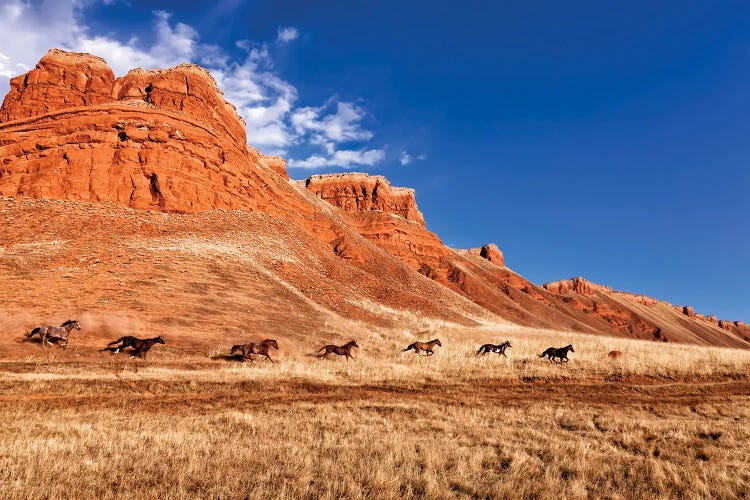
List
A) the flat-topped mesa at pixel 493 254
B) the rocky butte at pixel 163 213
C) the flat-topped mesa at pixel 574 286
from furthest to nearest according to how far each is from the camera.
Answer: the flat-topped mesa at pixel 574 286 < the flat-topped mesa at pixel 493 254 < the rocky butte at pixel 163 213

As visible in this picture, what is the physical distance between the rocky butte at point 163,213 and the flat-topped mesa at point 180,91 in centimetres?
22

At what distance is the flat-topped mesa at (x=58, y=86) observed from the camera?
173 ft

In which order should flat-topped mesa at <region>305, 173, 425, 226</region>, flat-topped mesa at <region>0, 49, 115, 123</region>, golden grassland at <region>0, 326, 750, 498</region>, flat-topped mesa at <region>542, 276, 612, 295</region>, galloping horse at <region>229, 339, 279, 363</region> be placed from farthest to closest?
flat-topped mesa at <region>542, 276, 612, 295</region>
flat-topped mesa at <region>305, 173, 425, 226</region>
flat-topped mesa at <region>0, 49, 115, 123</region>
galloping horse at <region>229, 339, 279, 363</region>
golden grassland at <region>0, 326, 750, 498</region>

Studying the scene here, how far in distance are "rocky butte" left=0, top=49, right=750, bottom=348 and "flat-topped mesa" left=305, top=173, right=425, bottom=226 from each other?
48349mm

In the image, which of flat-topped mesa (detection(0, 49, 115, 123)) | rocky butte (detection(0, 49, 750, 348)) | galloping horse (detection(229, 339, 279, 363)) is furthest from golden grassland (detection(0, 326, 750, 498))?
flat-topped mesa (detection(0, 49, 115, 123))

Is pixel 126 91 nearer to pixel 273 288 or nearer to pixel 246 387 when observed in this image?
pixel 273 288

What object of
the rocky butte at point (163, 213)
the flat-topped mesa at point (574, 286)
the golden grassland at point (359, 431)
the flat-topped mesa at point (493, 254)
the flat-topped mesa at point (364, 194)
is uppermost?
the flat-topped mesa at point (364, 194)

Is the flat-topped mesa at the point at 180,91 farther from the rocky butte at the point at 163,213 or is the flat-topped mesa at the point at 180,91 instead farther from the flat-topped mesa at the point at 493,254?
the flat-topped mesa at the point at 493,254

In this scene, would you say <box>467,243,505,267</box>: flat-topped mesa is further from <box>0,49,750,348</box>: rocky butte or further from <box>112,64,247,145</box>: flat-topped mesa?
<box>112,64,247,145</box>: flat-topped mesa

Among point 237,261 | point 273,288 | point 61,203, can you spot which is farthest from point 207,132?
point 273,288

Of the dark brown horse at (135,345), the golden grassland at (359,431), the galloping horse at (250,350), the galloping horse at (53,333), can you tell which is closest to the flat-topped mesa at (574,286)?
the golden grassland at (359,431)

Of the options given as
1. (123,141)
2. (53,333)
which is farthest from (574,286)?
(53,333)

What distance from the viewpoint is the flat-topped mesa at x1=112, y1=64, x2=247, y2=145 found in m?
54.8

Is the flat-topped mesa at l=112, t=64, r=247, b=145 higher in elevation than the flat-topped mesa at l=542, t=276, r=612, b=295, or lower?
higher
